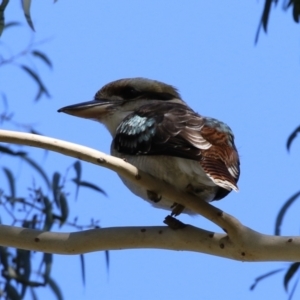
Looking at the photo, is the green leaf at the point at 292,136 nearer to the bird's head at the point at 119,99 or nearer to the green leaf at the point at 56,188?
the bird's head at the point at 119,99

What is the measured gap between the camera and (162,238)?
240 centimetres

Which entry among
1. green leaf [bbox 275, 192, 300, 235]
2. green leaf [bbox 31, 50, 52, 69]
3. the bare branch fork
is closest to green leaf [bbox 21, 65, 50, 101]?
green leaf [bbox 31, 50, 52, 69]

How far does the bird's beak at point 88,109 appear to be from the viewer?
10.3 ft

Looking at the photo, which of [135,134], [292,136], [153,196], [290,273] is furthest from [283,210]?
[153,196]

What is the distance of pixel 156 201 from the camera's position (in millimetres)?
2598

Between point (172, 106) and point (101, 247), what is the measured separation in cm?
68

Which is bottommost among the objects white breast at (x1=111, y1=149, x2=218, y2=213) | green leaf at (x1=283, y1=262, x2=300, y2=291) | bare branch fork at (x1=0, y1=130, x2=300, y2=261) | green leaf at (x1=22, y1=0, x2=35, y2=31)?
green leaf at (x1=283, y1=262, x2=300, y2=291)

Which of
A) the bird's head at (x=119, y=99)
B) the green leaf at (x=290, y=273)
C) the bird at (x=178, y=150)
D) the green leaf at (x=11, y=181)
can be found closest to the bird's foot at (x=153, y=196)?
the bird at (x=178, y=150)

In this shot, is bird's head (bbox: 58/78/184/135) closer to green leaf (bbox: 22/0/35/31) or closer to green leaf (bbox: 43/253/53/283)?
green leaf (bbox: 22/0/35/31)

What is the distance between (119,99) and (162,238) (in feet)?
3.08

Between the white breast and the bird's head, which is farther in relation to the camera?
the bird's head

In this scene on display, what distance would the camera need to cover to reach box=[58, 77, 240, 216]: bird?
2564mm

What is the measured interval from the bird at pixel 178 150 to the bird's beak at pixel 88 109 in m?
0.05

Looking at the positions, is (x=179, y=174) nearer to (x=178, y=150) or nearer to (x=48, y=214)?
(x=178, y=150)
